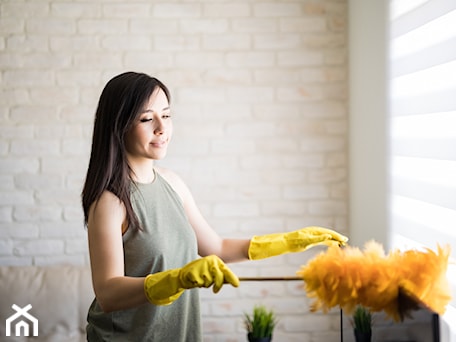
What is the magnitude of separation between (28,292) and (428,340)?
6.20 ft

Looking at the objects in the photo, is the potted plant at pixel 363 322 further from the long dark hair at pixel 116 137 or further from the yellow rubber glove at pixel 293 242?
the long dark hair at pixel 116 137

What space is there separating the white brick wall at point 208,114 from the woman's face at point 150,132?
1.16 metres

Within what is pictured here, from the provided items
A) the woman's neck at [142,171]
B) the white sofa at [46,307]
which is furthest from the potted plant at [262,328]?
the white sofa at [46,307]

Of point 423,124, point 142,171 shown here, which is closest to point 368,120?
point 423,124

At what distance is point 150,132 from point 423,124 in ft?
3.01

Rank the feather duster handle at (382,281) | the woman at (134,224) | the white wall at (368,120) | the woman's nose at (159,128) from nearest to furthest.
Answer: the feather duster handle at (382,281) < the woman at (134,224) < the woman's nose at (159,128) < the white wall at (368,120)

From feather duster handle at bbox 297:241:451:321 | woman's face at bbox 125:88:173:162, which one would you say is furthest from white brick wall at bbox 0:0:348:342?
feather duster handle at bbox 297:241:451:321

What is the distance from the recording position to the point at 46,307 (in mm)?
2820

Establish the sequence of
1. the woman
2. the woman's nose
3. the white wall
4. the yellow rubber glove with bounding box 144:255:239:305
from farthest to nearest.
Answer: the white wall < the woman's nose < the woman < the yellow rubber glove with bounding box 144:255:239:305

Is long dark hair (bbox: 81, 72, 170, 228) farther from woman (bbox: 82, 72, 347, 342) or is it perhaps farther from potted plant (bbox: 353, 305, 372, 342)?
potted plant (bbox: 353, 305, 372, 342)

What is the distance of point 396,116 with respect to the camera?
2529mm

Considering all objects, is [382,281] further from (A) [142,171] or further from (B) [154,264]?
(A) [142,171]

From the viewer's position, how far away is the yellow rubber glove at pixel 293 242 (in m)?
1.94

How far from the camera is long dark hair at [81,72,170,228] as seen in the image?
180cm
